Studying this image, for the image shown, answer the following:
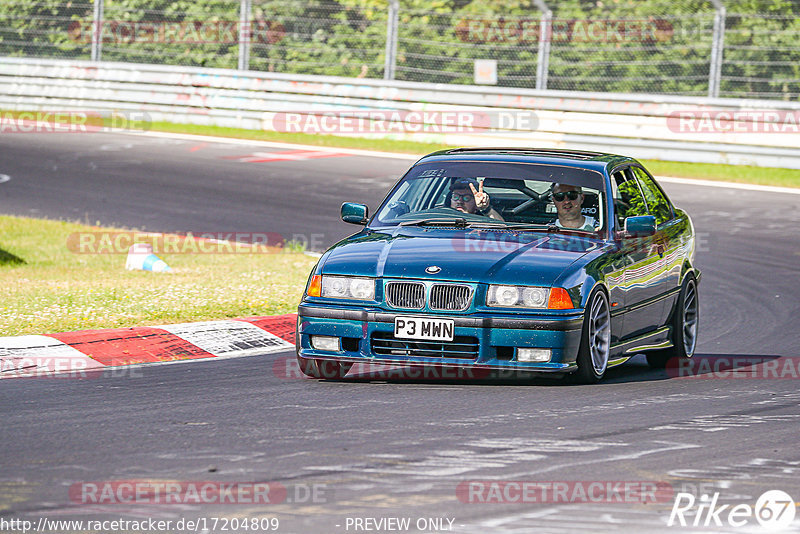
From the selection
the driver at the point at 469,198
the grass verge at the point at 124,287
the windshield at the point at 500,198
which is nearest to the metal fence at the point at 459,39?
the grass verge at the point at 124,287

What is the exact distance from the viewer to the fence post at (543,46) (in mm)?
23328

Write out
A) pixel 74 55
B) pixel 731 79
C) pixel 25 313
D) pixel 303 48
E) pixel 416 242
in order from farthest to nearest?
pixel 74 55 → pixel 303 48 → pixel 731 79 → pixel 25 313 → pixel 416 242

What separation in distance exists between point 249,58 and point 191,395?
1933 centimetres

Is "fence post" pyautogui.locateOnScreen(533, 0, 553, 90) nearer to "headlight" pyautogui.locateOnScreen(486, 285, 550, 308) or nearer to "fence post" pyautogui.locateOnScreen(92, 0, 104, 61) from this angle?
"fence post" pyautogui.locateOnScreen(92, 0, 104, 61)

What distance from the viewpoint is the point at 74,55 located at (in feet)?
91.9

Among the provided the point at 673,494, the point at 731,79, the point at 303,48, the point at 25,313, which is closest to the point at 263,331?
the point at 25,313

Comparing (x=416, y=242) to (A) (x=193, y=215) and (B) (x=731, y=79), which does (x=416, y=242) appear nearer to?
(A) (x=193, y=215)

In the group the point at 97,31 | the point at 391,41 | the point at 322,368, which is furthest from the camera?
the point at 97,31

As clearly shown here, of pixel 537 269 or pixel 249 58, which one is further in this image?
pixel 249 58

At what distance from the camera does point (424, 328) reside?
8.15 metres

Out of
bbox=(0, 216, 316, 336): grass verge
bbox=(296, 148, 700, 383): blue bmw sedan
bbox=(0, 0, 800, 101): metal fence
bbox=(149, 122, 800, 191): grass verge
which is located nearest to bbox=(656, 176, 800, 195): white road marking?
bbox=(149, 122, 800, 191): grass verge

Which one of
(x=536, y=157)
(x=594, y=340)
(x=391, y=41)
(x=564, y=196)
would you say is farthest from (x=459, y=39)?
(x=594, y=340)

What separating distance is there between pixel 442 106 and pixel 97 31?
756 centimetres

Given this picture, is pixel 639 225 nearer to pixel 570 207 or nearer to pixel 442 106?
pixel 570 207
